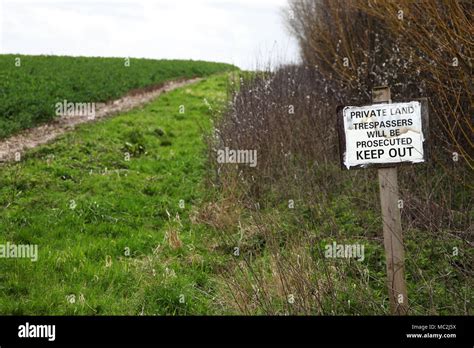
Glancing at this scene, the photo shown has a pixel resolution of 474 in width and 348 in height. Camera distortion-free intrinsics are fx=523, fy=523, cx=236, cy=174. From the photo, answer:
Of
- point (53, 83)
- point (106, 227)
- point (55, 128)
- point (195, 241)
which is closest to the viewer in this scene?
point (195, 241)

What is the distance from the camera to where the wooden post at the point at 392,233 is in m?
3.84

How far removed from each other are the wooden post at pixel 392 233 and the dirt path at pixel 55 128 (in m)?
7.40

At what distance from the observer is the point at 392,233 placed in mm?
3875

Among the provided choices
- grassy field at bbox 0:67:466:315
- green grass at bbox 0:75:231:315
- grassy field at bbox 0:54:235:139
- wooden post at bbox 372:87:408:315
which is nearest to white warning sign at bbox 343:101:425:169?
wooden post at bbox 372:87:408:315

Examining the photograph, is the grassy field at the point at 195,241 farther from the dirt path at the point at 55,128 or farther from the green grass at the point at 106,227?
the dirt path at the point at 55,128

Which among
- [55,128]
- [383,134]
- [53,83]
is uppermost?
[53,83]

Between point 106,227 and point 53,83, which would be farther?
point 53,83

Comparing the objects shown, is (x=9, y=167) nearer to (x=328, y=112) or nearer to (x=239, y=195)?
(x=239, y=195)

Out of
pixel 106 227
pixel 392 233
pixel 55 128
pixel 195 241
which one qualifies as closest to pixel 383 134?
pixel 392 233

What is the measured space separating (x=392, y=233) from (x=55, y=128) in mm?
10369

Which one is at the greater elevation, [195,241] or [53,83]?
[53,83]

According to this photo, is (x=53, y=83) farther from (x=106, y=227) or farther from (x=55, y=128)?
(x=106, y=227)

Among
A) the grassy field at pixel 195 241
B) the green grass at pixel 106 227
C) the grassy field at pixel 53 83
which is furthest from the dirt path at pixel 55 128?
the grassy field at pixel 195 241

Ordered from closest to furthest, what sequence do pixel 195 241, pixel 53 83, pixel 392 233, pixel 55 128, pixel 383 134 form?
pixel 383 134
pixel 392 233
pixel 195 241
pixel 55 128
pixel 53 83
